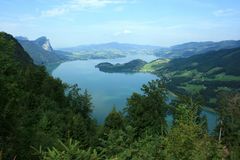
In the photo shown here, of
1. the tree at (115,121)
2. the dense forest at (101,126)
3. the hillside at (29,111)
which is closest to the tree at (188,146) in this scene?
the dense forest at (101,126)

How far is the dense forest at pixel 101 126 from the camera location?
25.6m

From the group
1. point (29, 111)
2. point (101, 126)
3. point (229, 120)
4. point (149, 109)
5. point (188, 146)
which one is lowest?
point (229, 120)

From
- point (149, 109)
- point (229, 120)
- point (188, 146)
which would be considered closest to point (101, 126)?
point (149, 109)

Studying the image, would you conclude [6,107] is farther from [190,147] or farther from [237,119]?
[237,119]

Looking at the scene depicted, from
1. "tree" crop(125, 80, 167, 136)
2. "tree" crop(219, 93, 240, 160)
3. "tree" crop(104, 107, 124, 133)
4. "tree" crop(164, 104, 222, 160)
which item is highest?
"tree" crop(164, 104, 222, 160)

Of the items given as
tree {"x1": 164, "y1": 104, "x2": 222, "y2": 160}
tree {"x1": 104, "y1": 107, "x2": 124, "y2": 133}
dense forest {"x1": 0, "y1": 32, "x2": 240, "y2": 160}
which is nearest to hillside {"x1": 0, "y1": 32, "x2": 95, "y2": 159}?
dense forest {"x1": 0, "y1": 32, "x2": 240, "y2": 160}

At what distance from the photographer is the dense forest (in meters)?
25.6

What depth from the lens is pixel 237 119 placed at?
3145 inches

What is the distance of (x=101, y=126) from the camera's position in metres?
69.3

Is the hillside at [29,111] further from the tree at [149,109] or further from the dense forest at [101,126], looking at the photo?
the tree at [149,109]

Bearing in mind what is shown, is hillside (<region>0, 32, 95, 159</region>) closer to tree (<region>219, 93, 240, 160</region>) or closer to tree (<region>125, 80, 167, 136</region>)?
tree (<region>125, 80, 167, 136</region>)

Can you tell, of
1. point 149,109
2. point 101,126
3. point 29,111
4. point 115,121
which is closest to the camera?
point 149,109

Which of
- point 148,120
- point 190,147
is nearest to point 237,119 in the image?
point 148,120

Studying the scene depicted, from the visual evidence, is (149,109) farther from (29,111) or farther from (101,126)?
(29,111)
